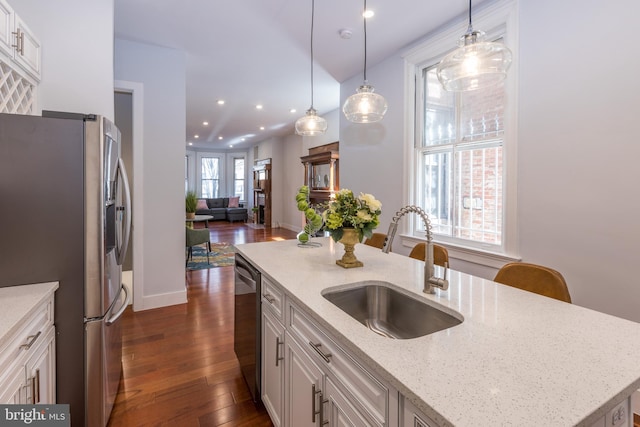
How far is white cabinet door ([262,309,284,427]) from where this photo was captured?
59.8 inches

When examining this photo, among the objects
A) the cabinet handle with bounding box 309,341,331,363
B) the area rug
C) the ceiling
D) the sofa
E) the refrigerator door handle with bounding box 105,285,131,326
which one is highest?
the ceiling

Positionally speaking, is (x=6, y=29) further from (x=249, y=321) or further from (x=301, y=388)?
(x=301, y=388)

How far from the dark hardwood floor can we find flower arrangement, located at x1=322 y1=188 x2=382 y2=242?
122 centimetres

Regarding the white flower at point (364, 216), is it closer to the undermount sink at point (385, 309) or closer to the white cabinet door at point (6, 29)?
the undermount sink at point (385, 309)

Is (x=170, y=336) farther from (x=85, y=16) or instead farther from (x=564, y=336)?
(x=564, y=336)

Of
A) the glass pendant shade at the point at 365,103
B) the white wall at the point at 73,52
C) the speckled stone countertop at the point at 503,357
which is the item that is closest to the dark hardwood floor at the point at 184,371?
the speckled stone countertop at the point at 503,357

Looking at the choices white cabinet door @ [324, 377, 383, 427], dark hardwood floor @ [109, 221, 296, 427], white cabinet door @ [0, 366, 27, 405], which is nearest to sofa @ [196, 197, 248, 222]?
dark hardwood floor @ [109, 221, 296, 427]

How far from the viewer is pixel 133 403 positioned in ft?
6.32

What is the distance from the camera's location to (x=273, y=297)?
162 cm

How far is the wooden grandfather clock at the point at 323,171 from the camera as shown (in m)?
6.39

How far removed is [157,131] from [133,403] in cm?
261

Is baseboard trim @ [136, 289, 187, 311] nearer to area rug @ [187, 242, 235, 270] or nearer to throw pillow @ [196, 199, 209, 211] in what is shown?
area rug @ [187, 242, 235, 270]

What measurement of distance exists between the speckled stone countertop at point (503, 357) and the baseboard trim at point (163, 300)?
104 inches

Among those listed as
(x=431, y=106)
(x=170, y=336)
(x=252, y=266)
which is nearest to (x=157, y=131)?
(x=170, y=336)
